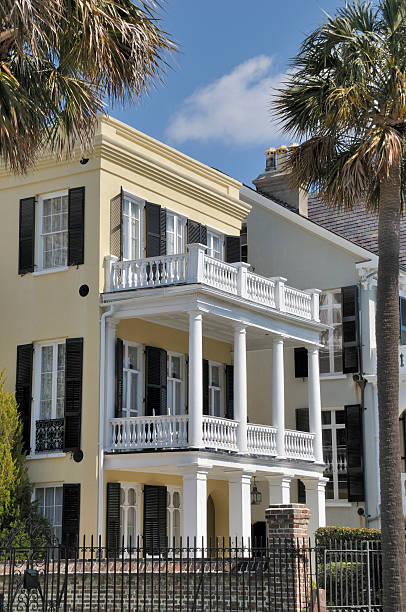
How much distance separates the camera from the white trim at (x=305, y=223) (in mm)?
30297

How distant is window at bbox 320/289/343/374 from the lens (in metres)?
30.3

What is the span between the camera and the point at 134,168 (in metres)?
25.6

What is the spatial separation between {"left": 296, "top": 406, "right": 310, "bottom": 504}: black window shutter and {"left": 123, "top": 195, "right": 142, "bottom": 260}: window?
305 inches

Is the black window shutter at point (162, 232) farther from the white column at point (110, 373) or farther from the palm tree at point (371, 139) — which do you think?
the palm tree at point (371, 139)

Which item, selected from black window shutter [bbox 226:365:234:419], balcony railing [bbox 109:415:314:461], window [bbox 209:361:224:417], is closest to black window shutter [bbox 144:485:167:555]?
balcony railing [bbox 109:415:314:461]

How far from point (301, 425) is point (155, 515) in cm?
671

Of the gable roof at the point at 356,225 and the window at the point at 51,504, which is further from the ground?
the gable roof at the point at 356,225

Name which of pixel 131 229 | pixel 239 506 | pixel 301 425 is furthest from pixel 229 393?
pixel 131 229

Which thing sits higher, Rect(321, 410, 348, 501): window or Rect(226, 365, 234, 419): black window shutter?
Rect(226, 365, 234, 419): black window shutter

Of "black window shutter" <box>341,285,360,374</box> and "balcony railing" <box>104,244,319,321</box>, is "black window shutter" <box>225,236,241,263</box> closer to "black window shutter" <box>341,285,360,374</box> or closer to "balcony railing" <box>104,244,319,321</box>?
"black window shutter" <box>341,285,360,374</box>

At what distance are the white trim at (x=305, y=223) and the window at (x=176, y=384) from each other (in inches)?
258

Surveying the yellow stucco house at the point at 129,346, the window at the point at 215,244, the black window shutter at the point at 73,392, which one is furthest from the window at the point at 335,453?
the black window shutter at the point at 73,392

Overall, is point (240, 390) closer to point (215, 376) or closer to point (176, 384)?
point (176, 384)

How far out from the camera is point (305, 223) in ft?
105
